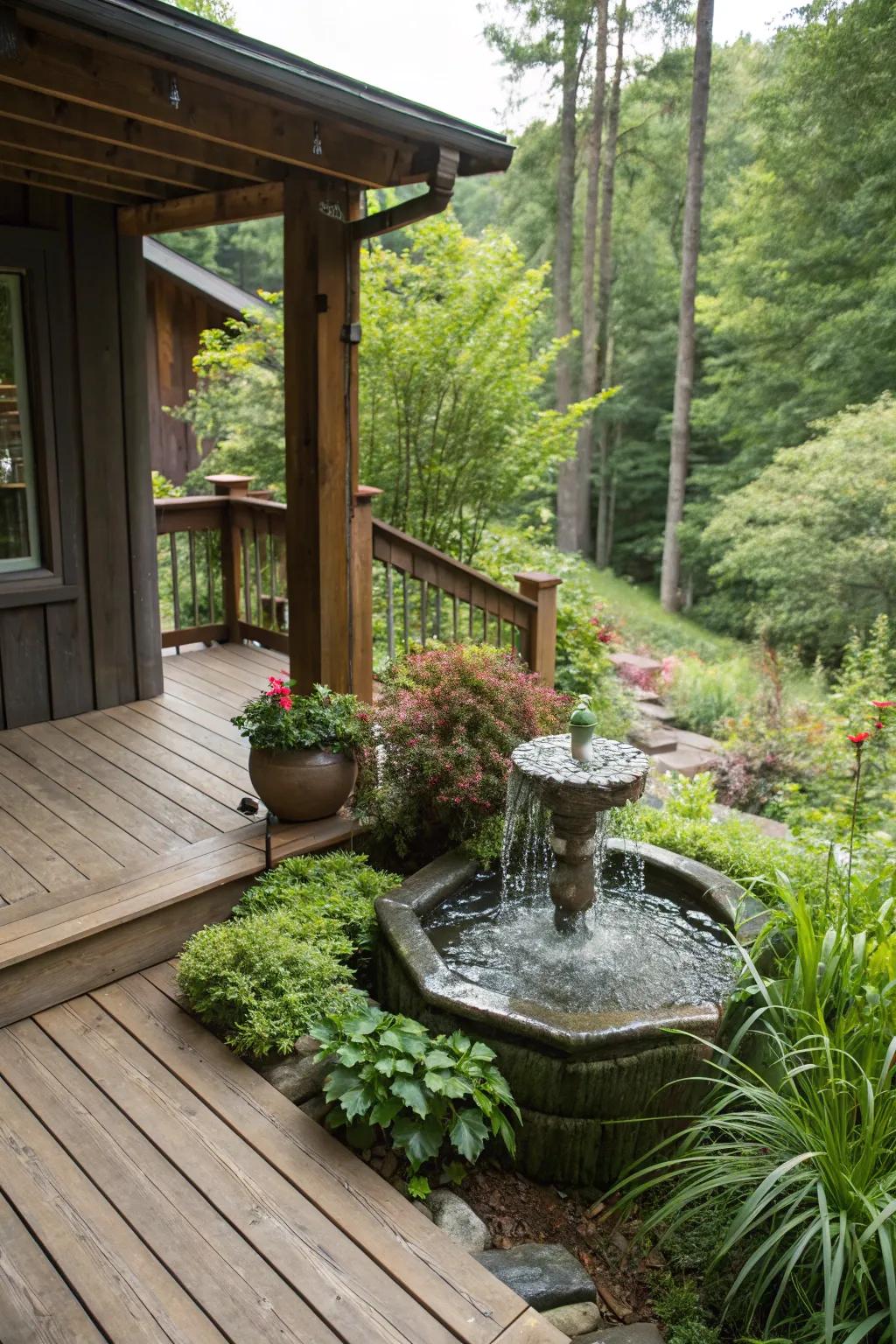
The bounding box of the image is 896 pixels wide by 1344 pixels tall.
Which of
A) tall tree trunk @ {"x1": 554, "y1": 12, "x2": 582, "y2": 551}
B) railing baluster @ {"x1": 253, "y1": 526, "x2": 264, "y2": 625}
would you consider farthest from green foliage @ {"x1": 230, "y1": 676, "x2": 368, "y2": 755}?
tall tree trunk @ {"x1": 554, "y1": 12, "x2": 582, "y2": 551}

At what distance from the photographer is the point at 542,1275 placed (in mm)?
2461

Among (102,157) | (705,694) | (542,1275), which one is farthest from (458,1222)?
(705,694)

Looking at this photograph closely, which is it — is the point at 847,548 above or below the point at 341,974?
above

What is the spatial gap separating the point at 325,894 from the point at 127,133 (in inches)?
108

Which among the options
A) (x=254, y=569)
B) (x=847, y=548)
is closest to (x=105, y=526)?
(x=254, y=569)

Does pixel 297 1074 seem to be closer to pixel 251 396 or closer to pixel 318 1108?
pixel 318 1108

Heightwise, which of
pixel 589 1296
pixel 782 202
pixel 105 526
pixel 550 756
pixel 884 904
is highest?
pixel 782 202

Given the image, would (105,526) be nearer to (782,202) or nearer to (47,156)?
(47,156)

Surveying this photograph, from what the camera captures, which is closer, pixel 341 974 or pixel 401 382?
pixel 341 974

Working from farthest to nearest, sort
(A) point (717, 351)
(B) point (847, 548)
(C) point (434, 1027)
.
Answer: (A) point (717, 351) → (B) point (847, 548) → (C) point (434, 1027)

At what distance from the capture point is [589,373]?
16266 millimetres

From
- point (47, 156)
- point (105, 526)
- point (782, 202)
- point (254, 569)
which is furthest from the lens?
point (782, 202)

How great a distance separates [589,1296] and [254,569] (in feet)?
16.0

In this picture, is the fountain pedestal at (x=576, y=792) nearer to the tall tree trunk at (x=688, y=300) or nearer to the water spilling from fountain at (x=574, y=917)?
the water spilling from fountain at (x=574, y=917)
